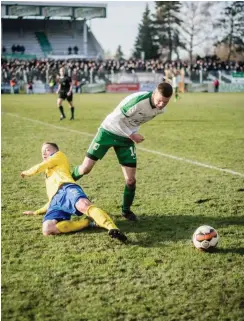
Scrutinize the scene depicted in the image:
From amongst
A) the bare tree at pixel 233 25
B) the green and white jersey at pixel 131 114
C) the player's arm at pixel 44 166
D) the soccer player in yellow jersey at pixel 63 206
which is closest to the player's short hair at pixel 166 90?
the green and white jersey at pixel 131 114

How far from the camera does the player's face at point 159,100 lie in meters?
4.86

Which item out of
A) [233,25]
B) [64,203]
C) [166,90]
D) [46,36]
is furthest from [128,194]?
[46,36]

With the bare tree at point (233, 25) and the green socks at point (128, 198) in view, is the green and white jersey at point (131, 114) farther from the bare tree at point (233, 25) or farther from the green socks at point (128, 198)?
the bare tree at point (233, 25)

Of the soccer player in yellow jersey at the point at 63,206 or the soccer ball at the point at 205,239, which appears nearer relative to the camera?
the soccer ball at the point at 205,239

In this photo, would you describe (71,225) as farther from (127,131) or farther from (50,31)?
(50,31)

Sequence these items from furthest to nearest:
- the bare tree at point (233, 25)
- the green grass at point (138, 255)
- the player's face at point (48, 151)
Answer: the bare tree at point (233, 25) → the player's face at point (48, 151) → the green grass at point (138, 255)

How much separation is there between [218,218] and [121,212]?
1.18m

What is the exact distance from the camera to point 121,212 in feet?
18.5

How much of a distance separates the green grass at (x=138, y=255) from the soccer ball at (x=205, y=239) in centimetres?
7

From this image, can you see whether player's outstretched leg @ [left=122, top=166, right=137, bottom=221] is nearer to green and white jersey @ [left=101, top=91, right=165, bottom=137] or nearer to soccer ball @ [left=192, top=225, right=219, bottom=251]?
green and white jersey @ [left=101, top=91, right=165, bottom=137]

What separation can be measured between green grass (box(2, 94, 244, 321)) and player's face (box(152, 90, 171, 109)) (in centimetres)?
134

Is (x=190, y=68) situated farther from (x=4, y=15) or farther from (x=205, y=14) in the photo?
(x=4, y=15)

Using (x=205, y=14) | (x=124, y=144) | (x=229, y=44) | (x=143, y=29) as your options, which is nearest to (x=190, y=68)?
(x=229, y=44)

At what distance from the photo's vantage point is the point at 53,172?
5.51 metres
